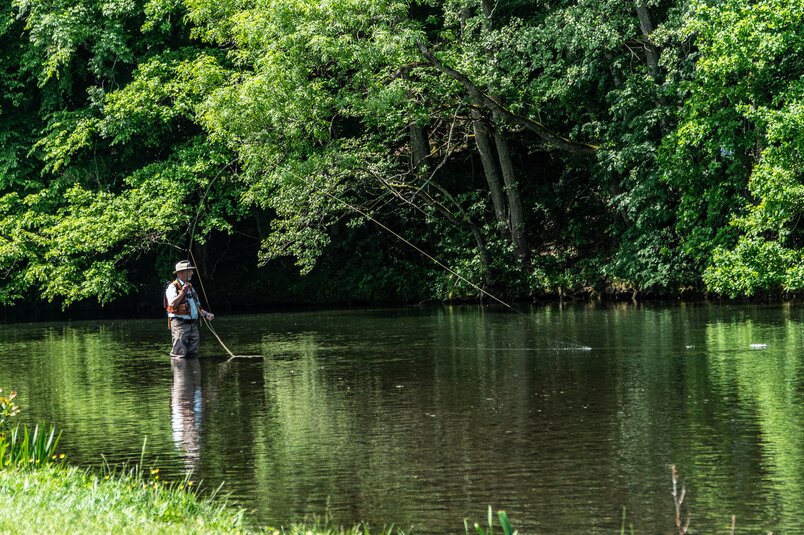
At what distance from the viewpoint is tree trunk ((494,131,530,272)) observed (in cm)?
3145

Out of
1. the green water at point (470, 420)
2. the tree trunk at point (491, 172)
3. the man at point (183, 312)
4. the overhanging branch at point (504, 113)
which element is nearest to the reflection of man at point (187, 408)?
the green water at point (470, 420)

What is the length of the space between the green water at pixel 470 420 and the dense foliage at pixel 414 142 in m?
5.15

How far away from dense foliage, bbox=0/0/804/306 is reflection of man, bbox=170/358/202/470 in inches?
268

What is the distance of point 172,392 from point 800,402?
24.6ft

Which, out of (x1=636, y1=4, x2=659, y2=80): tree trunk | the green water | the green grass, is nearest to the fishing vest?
the green water

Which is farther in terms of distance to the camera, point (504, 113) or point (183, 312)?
point (504, 113)

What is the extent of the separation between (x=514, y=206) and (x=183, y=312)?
15.8 meters

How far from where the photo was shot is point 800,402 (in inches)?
435

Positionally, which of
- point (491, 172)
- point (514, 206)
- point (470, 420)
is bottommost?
point (470, 420)

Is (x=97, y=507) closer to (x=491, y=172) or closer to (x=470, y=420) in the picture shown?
(x=470, y=420)

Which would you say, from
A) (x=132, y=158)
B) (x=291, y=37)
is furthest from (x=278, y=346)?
(x=132, y=158)

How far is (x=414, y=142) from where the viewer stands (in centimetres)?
3266

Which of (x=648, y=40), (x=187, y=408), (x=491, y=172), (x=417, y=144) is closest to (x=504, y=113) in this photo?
(x=491, y=172)

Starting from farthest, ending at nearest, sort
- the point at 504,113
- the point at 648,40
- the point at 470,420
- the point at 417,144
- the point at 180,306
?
the point at 417,144
the point at 504,113
the point at 648,40
the point at 180,306
the point at 470,420
